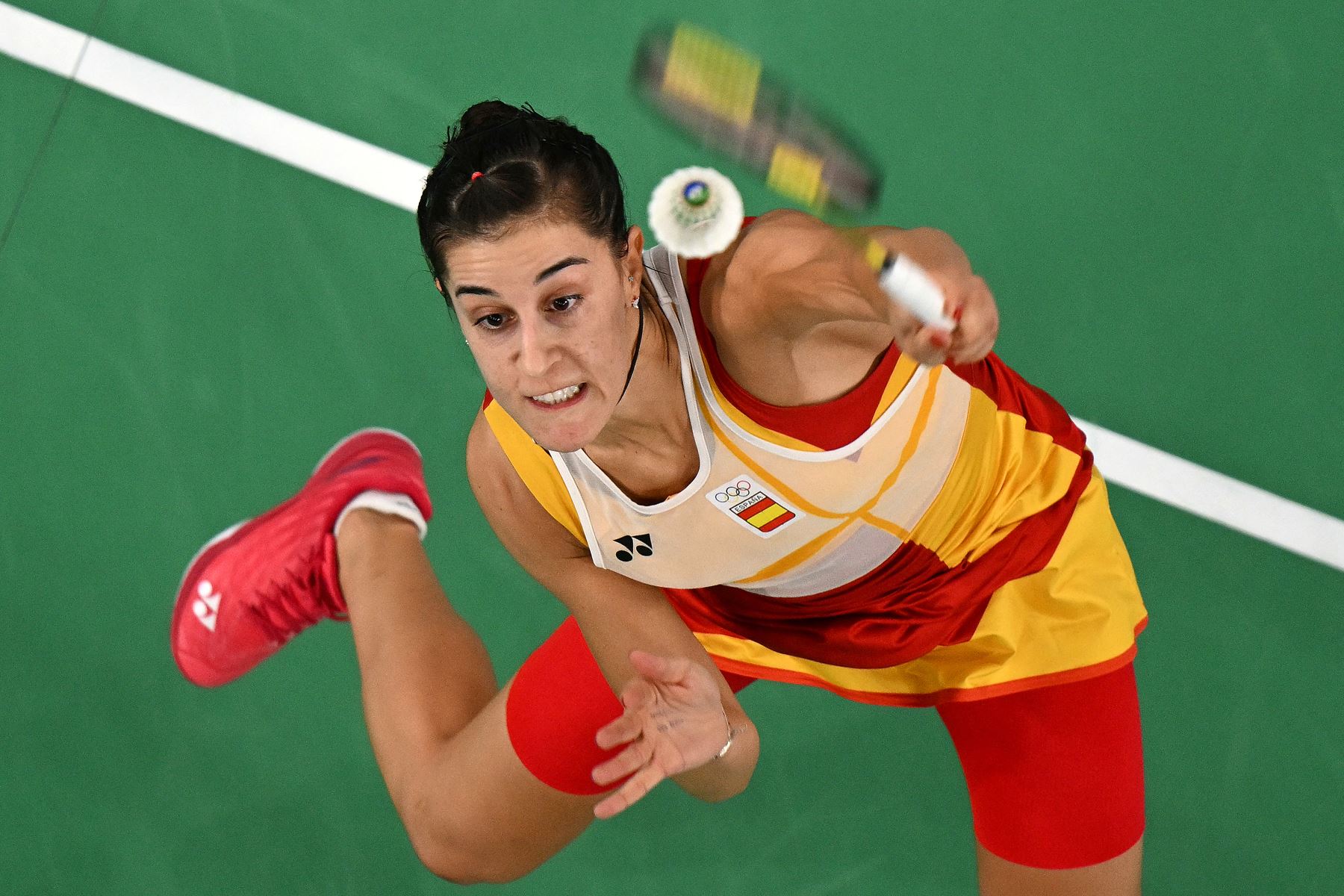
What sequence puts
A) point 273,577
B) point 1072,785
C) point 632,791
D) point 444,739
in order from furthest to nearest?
point 273,577 → point 444,739 → point 1072,785 → point 632,791

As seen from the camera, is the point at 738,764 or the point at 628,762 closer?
the point at 628,762

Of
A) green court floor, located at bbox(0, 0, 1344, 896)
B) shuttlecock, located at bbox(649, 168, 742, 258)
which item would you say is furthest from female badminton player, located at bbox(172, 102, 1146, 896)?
green court floor, located at bbox(0, 0, 1344, 896)

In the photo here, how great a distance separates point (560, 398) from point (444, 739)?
1.25 metres

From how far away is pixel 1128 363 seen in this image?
369 cm

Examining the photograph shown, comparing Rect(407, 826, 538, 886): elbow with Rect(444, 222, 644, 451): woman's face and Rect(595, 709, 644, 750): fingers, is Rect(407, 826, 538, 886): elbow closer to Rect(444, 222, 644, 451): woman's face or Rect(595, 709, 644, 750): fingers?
Rect(595, 709, 644, 750): fingers

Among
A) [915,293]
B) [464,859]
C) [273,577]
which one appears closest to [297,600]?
[273,577]

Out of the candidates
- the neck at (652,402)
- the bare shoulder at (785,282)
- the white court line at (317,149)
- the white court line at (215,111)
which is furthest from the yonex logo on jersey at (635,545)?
the white court line at (215,111)

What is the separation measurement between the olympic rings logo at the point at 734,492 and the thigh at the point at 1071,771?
761 millimetres

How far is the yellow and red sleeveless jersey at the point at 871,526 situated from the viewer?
7.32 ft

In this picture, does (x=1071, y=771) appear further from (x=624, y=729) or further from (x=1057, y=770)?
(x=624, y=729)

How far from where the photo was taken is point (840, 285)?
193cm

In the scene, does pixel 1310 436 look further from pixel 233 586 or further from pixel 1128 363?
pixel 233 586

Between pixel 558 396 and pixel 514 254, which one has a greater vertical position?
pixel 514 254

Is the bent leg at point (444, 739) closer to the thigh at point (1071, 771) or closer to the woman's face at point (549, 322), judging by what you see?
the thigh at point (1071, 771)
